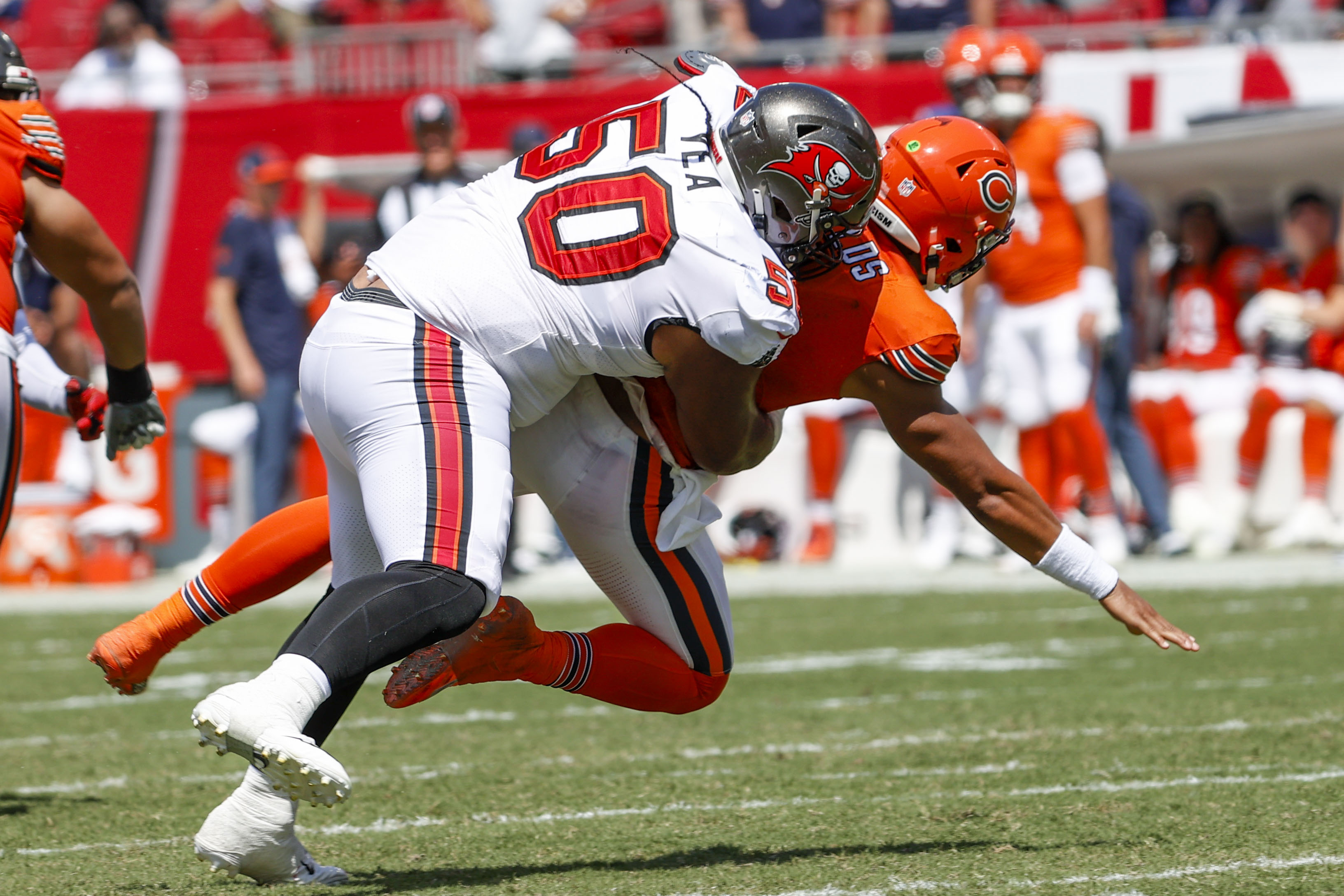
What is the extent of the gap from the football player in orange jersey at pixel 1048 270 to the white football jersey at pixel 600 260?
4748mm

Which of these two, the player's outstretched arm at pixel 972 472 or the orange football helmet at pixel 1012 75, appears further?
the orange football helmet at pixel 1012 75

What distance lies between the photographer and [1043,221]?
26.3 feet

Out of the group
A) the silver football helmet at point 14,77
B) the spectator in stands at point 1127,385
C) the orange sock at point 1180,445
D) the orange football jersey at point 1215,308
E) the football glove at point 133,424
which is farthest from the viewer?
the orange football jersey at point 1215,308

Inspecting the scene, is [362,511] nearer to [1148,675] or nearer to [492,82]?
[1148,675]

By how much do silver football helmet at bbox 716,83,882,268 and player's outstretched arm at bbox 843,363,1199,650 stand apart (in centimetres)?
33

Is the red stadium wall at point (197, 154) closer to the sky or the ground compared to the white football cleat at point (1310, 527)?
closer to the sky

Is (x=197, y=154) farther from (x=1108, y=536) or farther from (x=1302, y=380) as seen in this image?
(x=1302, y=380)

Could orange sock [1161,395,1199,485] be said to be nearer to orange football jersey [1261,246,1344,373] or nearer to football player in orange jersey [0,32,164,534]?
orange football jersey [1261,246,1344,373]

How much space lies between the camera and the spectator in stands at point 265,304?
29.4 feet

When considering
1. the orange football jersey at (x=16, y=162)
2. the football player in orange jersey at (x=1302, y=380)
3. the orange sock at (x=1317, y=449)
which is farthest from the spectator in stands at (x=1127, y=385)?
the orange football jersey at (x=16, y=162)

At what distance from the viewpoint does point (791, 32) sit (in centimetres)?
1157

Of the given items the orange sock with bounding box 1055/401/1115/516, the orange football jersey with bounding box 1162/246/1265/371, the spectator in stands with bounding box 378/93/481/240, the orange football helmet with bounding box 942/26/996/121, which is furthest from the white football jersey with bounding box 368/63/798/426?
the orange football jersey with bounding box 1162/246/1265/371

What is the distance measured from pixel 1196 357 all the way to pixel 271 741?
7.61 meters

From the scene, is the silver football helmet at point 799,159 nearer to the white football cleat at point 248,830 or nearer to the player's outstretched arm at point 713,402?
the player's outstretched arm at point 713,402
